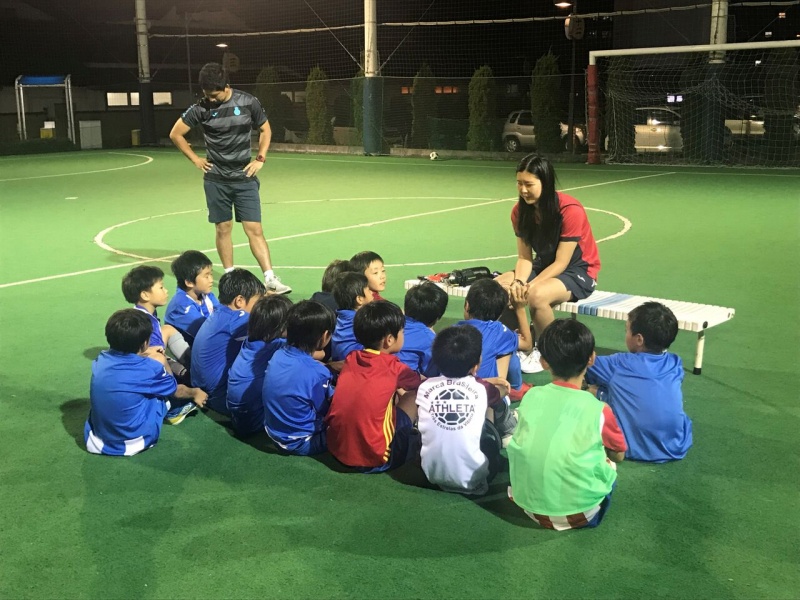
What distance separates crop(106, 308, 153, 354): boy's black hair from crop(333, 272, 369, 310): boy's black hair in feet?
3.85

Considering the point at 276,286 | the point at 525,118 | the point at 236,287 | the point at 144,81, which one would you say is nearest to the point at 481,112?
the point at 525,118

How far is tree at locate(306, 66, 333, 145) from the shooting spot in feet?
90.7

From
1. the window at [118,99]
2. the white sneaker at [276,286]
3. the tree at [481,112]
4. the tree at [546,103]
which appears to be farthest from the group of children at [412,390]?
the window at [118,99]

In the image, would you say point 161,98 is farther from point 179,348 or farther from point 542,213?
point 542,213

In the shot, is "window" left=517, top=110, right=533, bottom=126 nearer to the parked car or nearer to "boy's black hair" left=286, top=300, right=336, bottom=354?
the parked car

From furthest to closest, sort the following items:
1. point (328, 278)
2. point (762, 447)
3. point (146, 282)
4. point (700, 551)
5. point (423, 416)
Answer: point (328, 278), point (146, 282), point (762, 447), point (423, 416), point (700, 551)

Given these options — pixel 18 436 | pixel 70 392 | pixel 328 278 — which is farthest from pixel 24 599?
pixel 328 278

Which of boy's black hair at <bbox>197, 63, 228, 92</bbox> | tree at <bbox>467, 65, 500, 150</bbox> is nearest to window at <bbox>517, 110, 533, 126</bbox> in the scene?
tree at <bbox>467, 65, 500, 150</bbox>

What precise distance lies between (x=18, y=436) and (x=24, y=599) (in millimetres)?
1737

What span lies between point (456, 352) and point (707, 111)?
18148mm

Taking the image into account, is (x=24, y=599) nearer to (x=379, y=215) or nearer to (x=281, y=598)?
(x=281, y=598)

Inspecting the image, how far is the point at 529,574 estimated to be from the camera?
3.39m

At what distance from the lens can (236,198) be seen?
8445 mm

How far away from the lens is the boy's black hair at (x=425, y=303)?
16.6 ft
